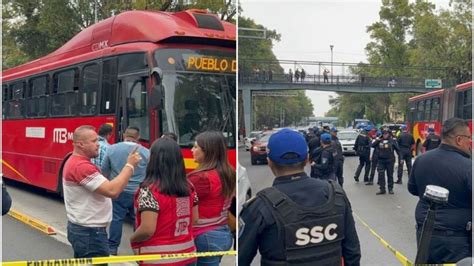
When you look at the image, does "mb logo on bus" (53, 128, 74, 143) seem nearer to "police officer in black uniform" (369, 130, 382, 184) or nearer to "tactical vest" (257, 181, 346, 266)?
"police officer in black uniform" (369, 130, 382, 184)

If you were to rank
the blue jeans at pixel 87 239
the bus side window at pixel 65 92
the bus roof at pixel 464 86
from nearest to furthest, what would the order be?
the bus roof at pixel 464 86 < the blue jeans at pixel 87 239 < the bus side window at pixel 65 92

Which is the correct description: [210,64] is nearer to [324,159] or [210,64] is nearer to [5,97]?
[324,159]

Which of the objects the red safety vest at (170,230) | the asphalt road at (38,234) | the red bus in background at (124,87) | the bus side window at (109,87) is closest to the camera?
the red safety vest at (170,230)

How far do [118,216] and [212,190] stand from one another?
251 centimetres

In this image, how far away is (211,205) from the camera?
3.92 m

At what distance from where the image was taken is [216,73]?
595 cm

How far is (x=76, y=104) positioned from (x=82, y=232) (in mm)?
4045

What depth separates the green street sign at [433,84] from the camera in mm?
3398

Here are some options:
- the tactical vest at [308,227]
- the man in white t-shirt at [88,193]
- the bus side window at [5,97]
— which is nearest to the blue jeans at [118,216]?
the man in white t-shirt at [88,193]

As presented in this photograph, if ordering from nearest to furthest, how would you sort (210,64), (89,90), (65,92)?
(210,64) → (89,90) → (65,92)

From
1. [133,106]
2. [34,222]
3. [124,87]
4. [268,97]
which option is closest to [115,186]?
[268,97]

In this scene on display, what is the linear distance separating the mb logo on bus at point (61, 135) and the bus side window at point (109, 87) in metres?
1.11

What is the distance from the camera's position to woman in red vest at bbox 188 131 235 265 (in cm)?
389

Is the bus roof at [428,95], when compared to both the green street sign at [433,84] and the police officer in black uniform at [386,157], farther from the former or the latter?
the police officer in black uniform at [386,157]
